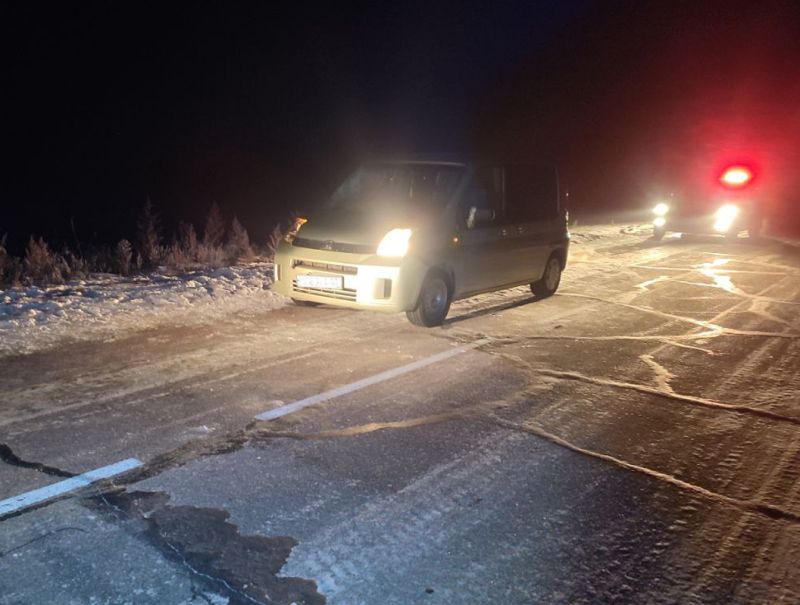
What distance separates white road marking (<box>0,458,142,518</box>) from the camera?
3.52m

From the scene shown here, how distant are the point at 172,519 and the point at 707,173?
58.5ft

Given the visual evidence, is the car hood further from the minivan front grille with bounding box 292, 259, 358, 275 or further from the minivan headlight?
the minivan headlight

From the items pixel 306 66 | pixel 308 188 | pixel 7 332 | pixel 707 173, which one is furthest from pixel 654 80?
pixel 7 332

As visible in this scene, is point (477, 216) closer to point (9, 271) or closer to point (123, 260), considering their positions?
point (123, 260)

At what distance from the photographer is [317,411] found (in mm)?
4992

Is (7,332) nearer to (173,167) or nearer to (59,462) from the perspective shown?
(59,462)

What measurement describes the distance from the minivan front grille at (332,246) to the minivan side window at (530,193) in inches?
88.3

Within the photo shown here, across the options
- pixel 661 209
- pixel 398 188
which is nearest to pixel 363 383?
pixel 398 188

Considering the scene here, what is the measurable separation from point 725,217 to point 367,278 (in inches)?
526

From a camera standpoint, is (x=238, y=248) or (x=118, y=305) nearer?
(x=118, y=305)

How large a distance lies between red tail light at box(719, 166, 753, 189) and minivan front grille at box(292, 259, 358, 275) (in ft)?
45.2

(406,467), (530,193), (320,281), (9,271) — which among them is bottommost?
(406,467)

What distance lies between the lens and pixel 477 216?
8.05 metres

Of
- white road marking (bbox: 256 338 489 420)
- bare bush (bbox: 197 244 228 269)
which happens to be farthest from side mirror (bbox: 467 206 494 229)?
bare bush (bbox: 197 244 228 269)
